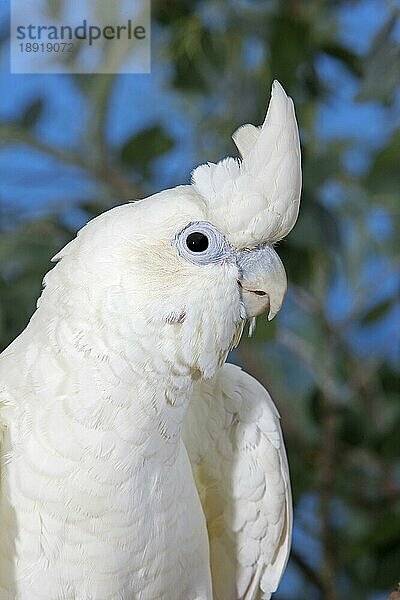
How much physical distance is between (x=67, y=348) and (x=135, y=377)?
70 millimetres

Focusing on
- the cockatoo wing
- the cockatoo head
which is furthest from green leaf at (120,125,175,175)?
the cockatoo head

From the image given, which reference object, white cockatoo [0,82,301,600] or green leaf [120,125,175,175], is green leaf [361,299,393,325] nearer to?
green leaf [120,125,175,175]

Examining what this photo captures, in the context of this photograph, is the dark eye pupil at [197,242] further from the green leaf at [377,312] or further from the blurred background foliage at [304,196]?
the green leaf at [377,312]

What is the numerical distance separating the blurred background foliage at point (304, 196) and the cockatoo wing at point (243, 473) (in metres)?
0.50

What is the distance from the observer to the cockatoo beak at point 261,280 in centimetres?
76

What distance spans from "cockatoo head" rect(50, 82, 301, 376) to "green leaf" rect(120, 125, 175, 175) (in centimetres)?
75

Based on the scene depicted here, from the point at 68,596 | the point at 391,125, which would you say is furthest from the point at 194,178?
the point at 391,125

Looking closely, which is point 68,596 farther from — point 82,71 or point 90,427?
point 82,71

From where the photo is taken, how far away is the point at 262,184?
2.40 feet

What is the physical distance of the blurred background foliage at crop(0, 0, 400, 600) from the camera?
1.50 m

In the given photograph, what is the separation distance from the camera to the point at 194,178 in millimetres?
760

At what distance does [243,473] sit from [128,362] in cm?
29

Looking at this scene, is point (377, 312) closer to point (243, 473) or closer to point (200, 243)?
point (243, 473)

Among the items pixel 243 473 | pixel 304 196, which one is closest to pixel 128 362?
pixel 243 473
